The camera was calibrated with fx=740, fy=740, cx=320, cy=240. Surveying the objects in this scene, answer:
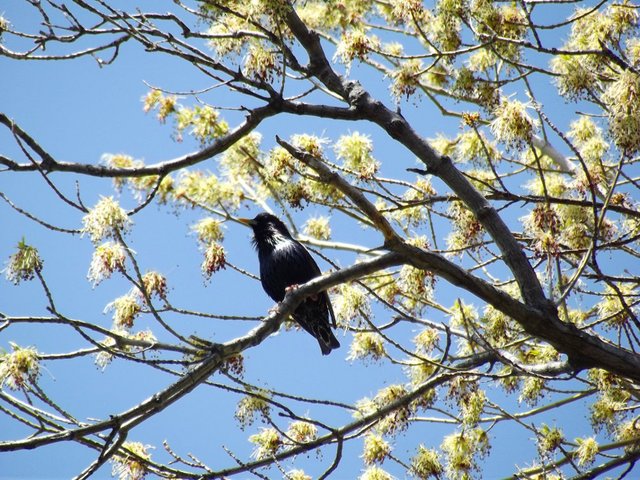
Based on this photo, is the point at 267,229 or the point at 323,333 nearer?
the point at 323,333

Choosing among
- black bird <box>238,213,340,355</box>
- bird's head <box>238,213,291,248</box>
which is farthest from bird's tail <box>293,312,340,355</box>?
bird's head <box>238,213,291,248</box>

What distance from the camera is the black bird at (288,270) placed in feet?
19.9

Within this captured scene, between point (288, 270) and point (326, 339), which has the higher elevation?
point (288, 270)

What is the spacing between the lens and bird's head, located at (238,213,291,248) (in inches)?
273

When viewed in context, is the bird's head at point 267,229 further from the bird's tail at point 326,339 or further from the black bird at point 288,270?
the bird's tail at point 326,339

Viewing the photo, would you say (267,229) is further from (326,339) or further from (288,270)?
(326,339)

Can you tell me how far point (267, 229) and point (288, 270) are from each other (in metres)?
0.66

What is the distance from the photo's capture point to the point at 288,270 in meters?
6.55

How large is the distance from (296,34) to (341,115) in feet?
1.95

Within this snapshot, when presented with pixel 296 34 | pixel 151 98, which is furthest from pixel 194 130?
pixel 296 34

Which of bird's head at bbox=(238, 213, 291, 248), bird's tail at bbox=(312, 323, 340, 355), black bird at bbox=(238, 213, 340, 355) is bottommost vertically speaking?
bird's tail at bbox=(312, 323, 340, 355)

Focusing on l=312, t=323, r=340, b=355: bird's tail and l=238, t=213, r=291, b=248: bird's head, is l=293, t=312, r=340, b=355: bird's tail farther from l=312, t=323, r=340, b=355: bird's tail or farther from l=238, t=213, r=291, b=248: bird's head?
l=238, t=213, r=291, b=248: bird's head

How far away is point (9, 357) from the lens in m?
3.83

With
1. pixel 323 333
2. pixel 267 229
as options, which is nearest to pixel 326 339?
pixel 323 333
